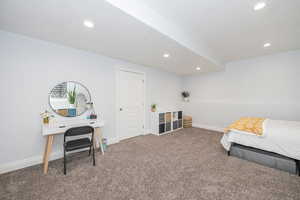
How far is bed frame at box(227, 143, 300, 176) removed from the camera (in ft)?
6.06


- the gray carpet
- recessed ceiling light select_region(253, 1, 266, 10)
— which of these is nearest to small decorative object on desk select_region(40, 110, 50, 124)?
the gray carpet

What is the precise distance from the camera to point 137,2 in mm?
1517

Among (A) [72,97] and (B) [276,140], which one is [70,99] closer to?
(A) [72,97]

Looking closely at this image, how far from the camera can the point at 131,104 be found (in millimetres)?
3594

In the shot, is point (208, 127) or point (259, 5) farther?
point (208, 127)

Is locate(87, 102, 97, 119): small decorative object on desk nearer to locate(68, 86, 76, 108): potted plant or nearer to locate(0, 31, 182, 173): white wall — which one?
locate(0, 31, 182, 173): white wall

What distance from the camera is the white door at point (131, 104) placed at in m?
3.37

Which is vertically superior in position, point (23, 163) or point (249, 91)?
point (249, 91)

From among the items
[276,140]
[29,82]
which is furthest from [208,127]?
[29,82]

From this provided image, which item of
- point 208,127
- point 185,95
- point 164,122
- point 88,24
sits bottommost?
point 208,127

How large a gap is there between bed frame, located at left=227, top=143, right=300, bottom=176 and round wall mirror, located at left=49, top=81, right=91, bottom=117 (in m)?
3.31

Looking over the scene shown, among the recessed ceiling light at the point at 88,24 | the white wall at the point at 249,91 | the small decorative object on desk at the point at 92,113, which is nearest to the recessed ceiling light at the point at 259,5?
the recessed ceiling light at the point at 88,24

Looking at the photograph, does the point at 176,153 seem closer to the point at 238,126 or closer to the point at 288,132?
the point at 238,126

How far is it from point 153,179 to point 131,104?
7.22 ft
